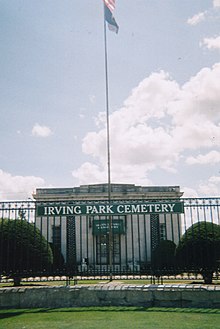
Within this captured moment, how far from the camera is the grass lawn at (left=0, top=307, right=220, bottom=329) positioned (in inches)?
230

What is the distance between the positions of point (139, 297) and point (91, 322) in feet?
5.42

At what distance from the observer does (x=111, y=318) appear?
21.1ft

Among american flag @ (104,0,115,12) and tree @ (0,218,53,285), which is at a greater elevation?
american flag @ (104,0,115,12)

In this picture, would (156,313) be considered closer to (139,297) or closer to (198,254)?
(139,297)

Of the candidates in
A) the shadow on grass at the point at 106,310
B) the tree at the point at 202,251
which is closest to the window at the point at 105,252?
the tree at the point at 202,251

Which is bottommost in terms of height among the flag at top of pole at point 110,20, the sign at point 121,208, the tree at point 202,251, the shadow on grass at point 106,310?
the shadow on grass at point 106,310

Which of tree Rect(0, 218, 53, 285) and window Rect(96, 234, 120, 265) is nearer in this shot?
tree Rect(0, 218, 53, 285)

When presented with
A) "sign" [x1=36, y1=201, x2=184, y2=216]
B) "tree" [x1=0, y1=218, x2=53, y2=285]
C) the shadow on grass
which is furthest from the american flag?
the shadow on grass

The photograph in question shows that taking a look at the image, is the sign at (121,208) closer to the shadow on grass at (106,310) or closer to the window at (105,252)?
the shadow on grass at (106,310)

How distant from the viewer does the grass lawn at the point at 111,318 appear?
19.1 ft

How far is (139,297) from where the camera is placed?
24.5ft

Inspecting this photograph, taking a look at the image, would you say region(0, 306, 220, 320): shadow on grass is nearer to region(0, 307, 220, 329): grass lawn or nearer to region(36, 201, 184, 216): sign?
region(0, 307, 220, 329): grass lawn

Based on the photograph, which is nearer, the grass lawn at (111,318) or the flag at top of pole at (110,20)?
the grass lawn at (111,318)

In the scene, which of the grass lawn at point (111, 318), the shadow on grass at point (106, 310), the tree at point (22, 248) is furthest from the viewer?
the tree at point (22, 248)
